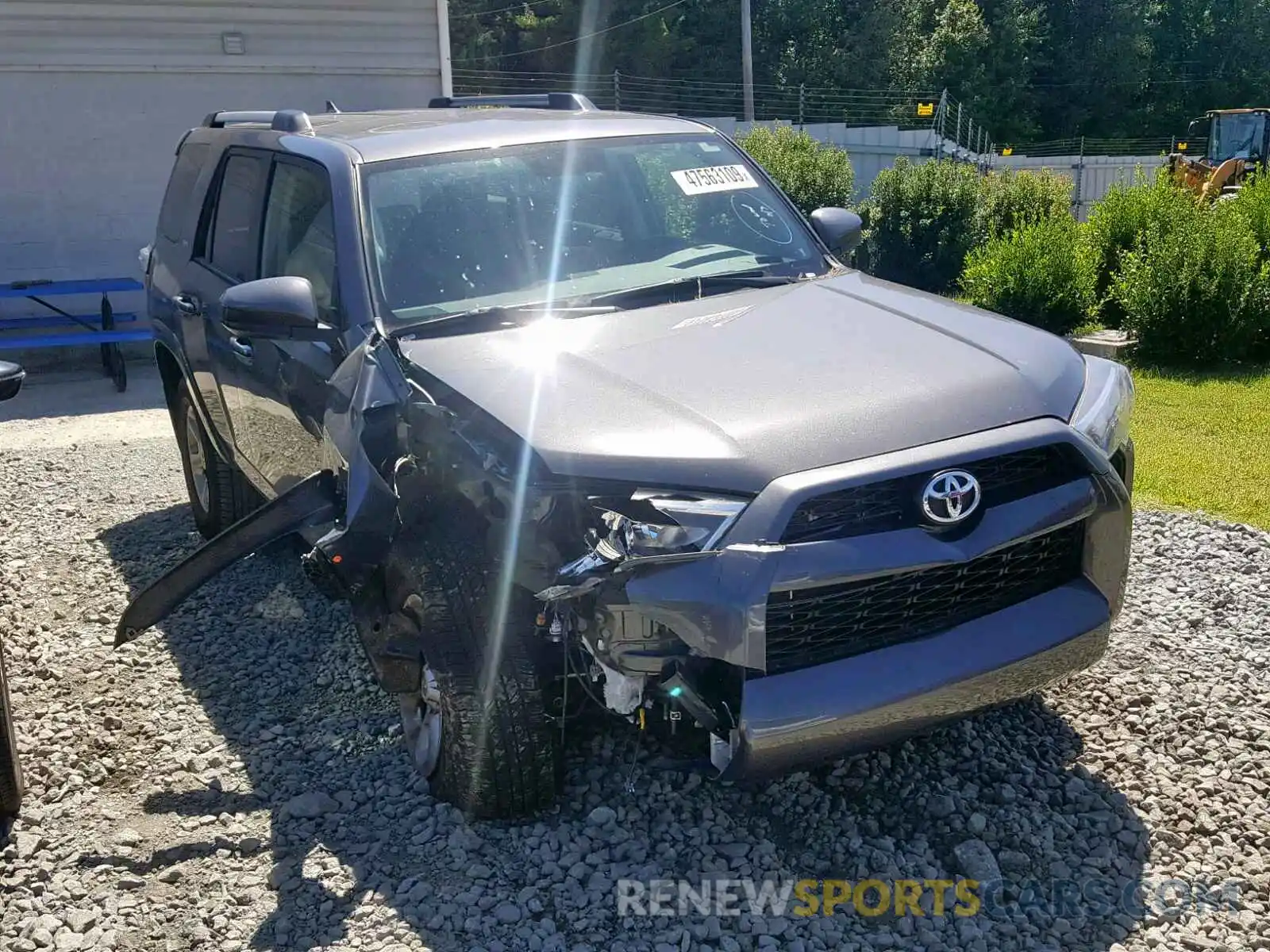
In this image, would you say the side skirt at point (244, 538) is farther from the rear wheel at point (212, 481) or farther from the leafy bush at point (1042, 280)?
the leafy bush at point (1042, 280)

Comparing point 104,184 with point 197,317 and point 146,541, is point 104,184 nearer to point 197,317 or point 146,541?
point 146,541

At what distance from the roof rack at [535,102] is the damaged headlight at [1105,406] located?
2.47 metres

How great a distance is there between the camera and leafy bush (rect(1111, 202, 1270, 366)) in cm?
996

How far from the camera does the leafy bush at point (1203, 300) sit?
9.96 m

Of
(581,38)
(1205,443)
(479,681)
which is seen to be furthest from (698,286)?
(581,38)

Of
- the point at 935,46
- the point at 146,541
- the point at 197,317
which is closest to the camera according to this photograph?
the point at 197,317

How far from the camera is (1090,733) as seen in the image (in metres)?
4.02

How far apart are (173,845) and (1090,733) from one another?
9.48 feet

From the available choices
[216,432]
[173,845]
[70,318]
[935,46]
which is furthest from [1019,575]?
[935,46]

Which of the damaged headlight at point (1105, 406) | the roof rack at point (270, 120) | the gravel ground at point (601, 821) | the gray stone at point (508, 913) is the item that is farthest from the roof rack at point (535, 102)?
the gray stone at point (508, 913)

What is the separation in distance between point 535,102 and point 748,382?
10.5 feet

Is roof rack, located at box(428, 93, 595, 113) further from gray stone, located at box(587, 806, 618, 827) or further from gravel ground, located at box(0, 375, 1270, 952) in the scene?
gray stone, located at box(587, 806, 618, 827)

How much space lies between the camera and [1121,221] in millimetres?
12695

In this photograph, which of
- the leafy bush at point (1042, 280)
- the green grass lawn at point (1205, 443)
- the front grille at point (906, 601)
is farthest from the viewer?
the leafy bush at point (1042, 280)
